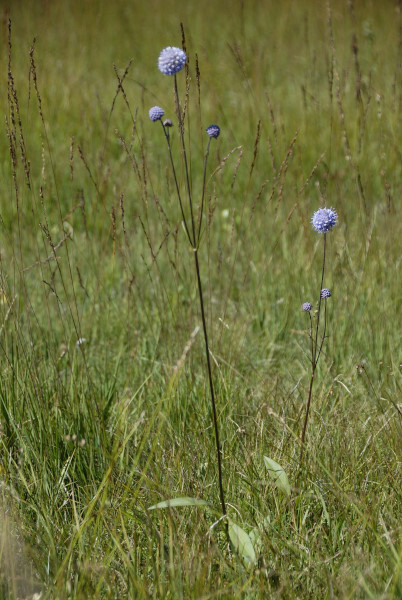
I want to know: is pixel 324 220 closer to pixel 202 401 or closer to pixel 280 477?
pixel 280 477

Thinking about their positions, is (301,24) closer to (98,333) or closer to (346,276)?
(346,276)

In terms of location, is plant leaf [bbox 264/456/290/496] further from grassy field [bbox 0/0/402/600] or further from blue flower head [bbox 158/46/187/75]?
blue flower head [bbox 158/46/187/75]

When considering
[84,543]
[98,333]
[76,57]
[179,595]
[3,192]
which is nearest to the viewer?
[179,595]

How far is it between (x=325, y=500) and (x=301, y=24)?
5683 millimetres

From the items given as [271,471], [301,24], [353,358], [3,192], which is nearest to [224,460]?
[271,471]

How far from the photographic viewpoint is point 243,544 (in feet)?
4.25

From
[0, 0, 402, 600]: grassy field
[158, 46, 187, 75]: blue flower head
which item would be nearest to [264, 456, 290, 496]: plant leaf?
[0, 0, 402, 600]: grassy field

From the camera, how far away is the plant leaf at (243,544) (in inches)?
50.5

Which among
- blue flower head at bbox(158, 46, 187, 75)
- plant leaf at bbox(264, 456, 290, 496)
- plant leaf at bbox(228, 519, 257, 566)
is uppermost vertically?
blue flower head at bbox(158, 46, 187, 75)

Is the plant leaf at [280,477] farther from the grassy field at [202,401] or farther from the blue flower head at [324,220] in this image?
the blue flower head at [324,220]

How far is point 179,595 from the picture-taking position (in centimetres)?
122

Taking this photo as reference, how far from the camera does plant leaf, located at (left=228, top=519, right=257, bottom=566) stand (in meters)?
1.28

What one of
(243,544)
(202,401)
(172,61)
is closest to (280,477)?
(243,544)

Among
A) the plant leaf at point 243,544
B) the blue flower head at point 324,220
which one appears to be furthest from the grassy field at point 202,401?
the blue flower head at point 324,220
